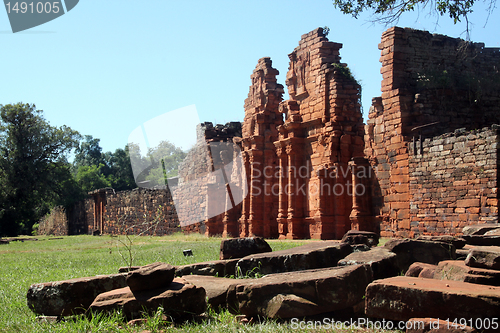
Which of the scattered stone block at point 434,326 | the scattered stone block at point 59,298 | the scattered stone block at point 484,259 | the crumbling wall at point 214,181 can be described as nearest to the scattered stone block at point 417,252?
the scattered stone block at point 484,259

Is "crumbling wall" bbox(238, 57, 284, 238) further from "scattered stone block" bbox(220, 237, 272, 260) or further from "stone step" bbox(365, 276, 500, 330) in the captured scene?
"stone step" bbox(365, 276, 500, 330)

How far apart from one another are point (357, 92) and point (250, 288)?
41.9 feet

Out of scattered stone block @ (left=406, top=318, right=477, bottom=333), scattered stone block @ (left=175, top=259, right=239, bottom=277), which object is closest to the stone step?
scattered stone block @ (left=406, top=318, right=477, bottom=333)

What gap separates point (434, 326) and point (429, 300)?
0.89 ft

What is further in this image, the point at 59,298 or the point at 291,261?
the point at 291,261

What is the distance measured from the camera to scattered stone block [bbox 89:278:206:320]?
458 centimetres

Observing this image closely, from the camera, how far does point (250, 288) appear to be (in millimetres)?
4688

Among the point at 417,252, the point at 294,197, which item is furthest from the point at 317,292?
the point at 294,197

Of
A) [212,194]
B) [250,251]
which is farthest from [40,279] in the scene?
[212,194]

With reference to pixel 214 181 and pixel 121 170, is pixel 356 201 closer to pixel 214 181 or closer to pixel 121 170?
Result: pixel 214 181

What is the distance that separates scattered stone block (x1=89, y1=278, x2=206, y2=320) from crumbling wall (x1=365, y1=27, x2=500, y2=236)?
33.9 ft

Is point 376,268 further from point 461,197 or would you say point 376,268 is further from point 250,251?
point 461,197

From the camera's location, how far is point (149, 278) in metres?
4.74

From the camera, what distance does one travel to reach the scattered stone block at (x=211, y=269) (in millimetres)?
6438
